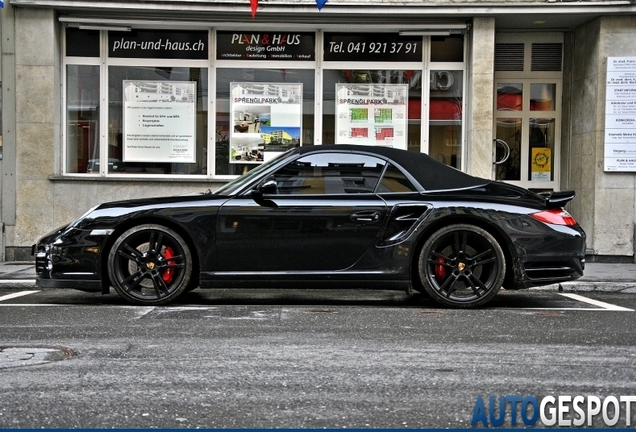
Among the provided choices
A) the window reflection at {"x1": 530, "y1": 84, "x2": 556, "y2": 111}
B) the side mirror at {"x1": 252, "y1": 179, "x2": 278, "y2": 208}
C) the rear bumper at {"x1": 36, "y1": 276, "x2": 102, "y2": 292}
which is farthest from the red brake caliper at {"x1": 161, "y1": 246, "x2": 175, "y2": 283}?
the window reflection at {"x1": 530, "y1": 84, "x2": 556, "y2": 111}

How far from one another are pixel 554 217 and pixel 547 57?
7.06m

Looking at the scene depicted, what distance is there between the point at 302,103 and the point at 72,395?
9.26 metres

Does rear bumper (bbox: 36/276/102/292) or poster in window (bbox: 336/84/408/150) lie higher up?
poster in window (bbox: 336/84/408/150)

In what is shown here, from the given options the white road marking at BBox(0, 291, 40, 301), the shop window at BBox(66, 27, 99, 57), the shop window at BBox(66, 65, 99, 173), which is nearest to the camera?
the white road marking at BBox(0, 291, 40, 301)

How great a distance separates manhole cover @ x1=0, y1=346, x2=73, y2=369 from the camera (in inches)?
188

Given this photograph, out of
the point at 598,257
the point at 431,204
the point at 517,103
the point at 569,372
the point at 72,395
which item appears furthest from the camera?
the point at 517,103

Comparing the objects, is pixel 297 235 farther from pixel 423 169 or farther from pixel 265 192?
pixel 423 169

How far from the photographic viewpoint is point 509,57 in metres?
13.5

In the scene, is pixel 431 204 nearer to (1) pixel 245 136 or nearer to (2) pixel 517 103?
(1) pixel 245 136

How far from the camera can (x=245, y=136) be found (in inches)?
503

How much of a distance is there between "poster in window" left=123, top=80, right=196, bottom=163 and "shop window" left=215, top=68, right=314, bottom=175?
484mm

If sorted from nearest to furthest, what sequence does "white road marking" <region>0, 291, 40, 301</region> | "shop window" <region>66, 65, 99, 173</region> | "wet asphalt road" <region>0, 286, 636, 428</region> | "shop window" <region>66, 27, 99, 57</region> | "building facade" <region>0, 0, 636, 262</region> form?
"wet asphalt road" <region>0, 286, 636, 428</region>, "white road marking" <region>0, 291, 40, 301</region>, "building facade" <region>0, 0, 636, 262</region>, "shop window" <region>66, 27, 99, 57</region>, "shop window" <region>66, 65, 99, 173</region>

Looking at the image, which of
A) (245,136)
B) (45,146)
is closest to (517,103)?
(245,136)

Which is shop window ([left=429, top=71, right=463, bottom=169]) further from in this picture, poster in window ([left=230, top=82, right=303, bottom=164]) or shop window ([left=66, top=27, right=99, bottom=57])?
shop window ([left=66, top=27, right=99, bottom=57])
